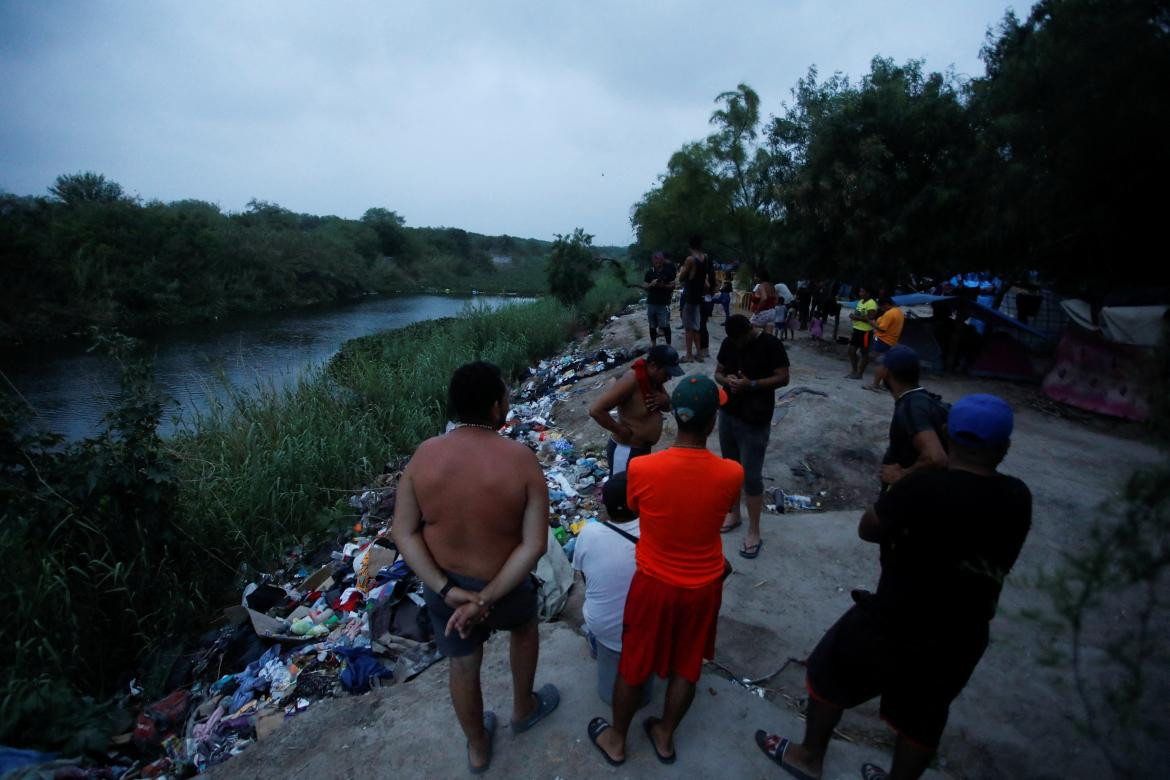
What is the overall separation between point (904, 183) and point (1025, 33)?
312 cm

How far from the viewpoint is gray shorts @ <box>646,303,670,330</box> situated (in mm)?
7422

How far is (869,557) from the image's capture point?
3611mm

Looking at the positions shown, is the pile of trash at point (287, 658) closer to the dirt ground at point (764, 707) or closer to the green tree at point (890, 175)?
the dirt ground at point (764, 707)

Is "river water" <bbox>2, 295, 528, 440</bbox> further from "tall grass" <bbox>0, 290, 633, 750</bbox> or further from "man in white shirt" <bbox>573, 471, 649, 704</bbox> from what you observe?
"man in white shirt" <bbox>573, 471, 649, 704</bbox>

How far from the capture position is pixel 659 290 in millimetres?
7266

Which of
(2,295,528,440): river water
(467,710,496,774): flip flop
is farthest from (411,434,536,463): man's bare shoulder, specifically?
(2,295,528,440): river water

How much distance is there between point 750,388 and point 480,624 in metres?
2.17

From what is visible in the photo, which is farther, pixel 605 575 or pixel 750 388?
pixel 750 388

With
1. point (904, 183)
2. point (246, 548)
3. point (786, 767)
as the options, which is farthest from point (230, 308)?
point (786, 767)

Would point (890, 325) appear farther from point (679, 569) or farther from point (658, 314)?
point (679, 569)

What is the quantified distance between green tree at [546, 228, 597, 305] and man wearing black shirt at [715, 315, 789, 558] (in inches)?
556

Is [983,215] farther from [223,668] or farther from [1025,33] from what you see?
[223,668]

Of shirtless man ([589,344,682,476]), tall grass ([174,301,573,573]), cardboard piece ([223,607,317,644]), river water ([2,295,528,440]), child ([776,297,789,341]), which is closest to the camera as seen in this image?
Answer: shirtless man ([589,344,682,476])

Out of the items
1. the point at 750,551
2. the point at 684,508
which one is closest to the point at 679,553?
the point at 684,508
